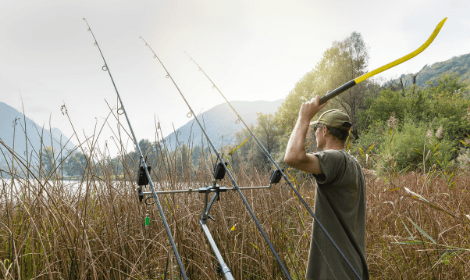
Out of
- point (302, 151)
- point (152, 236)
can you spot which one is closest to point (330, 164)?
point (302, 151)

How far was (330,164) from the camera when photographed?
1.41m

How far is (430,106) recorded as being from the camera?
74.1ft

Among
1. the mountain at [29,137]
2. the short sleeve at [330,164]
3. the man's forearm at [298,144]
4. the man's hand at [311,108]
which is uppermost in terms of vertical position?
the mountain at [29,137]

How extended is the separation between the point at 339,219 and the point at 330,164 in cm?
41

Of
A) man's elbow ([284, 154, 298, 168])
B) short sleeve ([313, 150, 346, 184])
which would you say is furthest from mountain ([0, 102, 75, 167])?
short sleeve ([313, 150, 346, 184])

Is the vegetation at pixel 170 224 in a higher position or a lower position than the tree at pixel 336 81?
lower

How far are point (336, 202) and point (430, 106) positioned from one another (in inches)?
1114

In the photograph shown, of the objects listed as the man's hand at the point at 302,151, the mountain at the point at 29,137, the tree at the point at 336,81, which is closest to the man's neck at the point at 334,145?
the man's hand at the point at 302,151

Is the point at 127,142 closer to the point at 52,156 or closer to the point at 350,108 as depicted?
the point at 52,156

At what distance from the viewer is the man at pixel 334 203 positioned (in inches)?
55.7

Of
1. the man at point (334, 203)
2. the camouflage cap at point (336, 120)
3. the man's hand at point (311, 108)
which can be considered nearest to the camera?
the man's hand at point (311, 108)

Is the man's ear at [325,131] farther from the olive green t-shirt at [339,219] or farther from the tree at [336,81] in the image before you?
the tree at [336,81]

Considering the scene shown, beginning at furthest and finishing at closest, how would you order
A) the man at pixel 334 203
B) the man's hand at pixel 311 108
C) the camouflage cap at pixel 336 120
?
the camouflage cap at pixel 336 120 < the man at pixel 334 203 < the man's hand at pixel 311 108

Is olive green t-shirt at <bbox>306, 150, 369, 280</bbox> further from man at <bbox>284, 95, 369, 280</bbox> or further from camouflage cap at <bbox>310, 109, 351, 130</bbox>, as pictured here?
camouflage cap at <bbox>310, 109, 351, 130</bbox>
